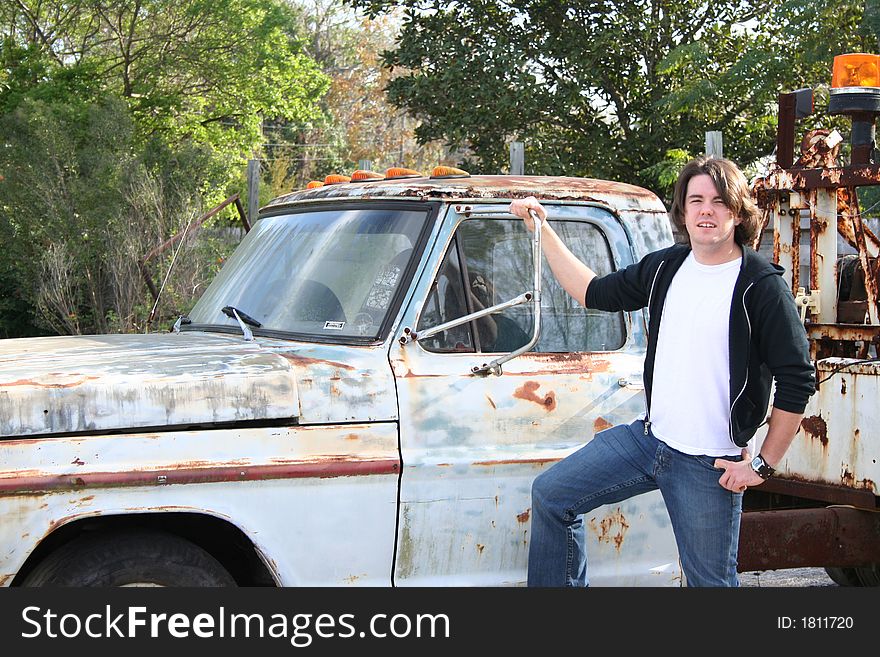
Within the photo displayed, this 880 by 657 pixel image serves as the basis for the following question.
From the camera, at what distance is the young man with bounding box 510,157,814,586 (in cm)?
328

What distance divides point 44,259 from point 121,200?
140cm

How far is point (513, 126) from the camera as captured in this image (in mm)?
17250

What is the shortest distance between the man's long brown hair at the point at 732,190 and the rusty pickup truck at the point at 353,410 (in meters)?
0.58

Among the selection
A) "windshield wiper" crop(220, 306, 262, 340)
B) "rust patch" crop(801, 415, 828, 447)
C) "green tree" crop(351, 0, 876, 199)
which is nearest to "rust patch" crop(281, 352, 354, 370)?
"windshield wiper" crop(220, 306, 262, 340)

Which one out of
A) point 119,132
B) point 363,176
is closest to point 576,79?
point 119,132

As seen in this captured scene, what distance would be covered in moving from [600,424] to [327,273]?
1.13 metres

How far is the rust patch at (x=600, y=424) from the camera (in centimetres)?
395

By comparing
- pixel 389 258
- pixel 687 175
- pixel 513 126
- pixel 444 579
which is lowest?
pixel 444 579

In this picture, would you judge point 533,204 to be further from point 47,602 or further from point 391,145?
point 391,145

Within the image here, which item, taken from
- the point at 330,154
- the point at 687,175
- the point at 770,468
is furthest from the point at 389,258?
the point at 330,154

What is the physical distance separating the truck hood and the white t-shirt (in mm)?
1193

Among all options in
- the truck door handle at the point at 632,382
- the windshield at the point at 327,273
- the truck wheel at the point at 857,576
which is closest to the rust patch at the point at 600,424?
the truck door handle at the point at 632,382

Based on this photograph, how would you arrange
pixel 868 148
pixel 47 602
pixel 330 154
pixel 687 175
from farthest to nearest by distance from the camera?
pixel 330 154
pixel 868 148
pixel 687 175
pixel 47 602

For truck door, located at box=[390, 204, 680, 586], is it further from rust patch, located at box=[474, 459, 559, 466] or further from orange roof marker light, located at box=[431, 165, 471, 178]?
orange roof marker light, located at box=[431, 165, 471, 178]
